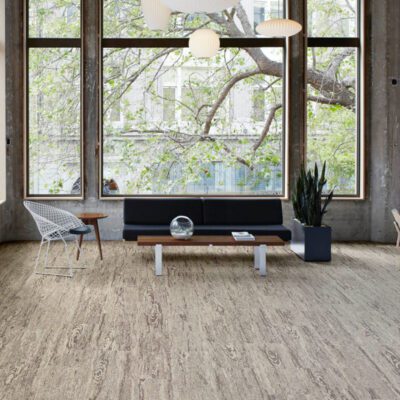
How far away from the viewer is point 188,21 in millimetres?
8805

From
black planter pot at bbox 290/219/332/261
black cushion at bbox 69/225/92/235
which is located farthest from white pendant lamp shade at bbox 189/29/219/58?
black cushion at bbox 69/225/92/235

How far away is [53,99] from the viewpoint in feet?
28.7

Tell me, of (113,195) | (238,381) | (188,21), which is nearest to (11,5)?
(188,21)

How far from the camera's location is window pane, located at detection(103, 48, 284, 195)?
8828 mm

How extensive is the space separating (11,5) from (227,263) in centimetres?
497

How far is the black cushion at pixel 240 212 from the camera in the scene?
25.9 feet

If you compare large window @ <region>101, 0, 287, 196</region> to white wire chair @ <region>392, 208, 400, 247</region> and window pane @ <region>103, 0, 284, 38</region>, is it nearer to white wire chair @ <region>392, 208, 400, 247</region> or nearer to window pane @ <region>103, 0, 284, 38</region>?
window pane @ <region>103, 0, 284, 38</region>

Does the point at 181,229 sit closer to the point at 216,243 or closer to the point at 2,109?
the point at 216,243

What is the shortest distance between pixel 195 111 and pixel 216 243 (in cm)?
314

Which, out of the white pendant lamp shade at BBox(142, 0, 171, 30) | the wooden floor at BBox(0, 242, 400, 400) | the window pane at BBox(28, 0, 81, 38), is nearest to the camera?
the wooden floor at BBox(0, 242, 400, 400)

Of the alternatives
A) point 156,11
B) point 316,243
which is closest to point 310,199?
point 316,243

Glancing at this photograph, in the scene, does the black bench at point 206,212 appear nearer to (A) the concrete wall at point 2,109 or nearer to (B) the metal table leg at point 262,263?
(B) the metal table leg at point 262,263

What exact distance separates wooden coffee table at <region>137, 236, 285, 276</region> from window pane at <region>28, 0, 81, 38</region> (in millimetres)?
3902

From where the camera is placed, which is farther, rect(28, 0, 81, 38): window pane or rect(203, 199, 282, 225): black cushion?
rect(28, 0, 81, 38): window pane
